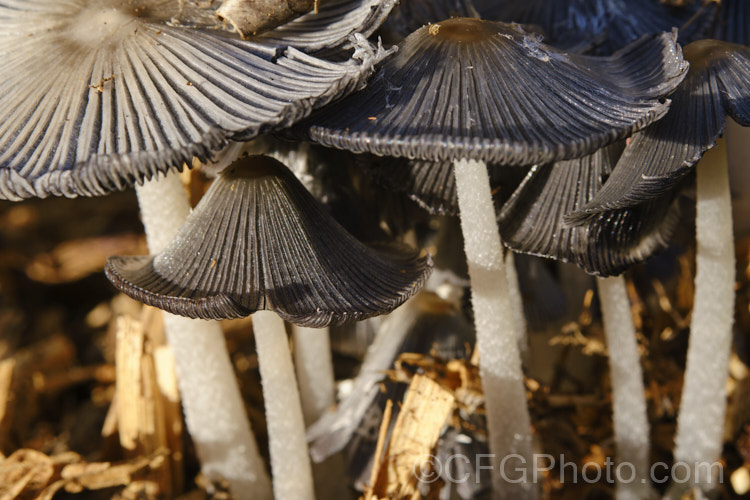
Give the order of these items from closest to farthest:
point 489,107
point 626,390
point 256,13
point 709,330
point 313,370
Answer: point 489,107 < point 256,13 < point 709,330 < point 626,390 < point 313,370

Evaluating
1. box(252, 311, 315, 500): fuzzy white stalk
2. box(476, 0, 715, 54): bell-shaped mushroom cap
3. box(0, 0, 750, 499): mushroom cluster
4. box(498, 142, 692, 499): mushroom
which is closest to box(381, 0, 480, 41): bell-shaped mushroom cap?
box(0, 0, 750, 499): mushroom cluster

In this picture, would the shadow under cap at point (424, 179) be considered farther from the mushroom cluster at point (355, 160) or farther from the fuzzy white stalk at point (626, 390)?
the fuzzy white stalk at point (626, 390)

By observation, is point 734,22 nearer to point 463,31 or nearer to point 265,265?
point 463,31

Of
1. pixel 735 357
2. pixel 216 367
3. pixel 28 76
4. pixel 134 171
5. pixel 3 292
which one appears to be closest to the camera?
pixel 134 171

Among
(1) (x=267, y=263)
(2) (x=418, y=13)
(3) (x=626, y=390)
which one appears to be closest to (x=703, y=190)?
(3) (x=626, y=390)

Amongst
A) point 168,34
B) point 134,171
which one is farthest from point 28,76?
point 134,171

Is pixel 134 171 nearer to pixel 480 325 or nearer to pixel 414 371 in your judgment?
pixel 480 325
